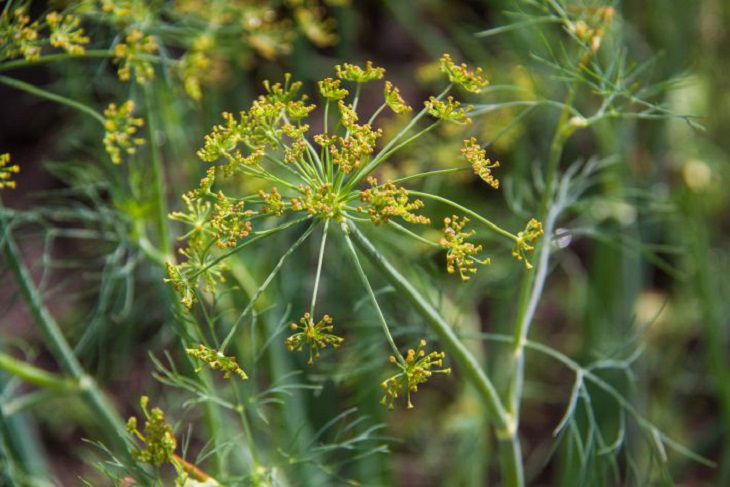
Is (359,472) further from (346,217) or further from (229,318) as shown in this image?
(346,217)

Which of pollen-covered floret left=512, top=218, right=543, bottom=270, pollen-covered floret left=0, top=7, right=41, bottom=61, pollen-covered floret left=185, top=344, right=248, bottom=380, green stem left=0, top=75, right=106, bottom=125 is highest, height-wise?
pollen-covered floret left=0, top=7, right=41, bottom=61

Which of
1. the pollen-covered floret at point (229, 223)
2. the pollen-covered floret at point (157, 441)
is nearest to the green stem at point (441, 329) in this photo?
the pollen-covered floret at point (229, 223)

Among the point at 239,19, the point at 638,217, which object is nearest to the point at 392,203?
the point at 239,19

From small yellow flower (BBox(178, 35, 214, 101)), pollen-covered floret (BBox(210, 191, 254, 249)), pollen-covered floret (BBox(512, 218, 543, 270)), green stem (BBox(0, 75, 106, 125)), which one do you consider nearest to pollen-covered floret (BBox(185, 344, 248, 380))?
pollen-covered floret (BBox(210, 191, 254, 249))

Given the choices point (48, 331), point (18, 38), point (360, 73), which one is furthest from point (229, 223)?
point (48, 331)

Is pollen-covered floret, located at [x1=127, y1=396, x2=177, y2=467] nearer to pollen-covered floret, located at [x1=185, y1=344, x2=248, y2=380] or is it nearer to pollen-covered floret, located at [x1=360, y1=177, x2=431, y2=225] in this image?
pollen-covered floret, located at [x1=185, y1=344, x2=248, y2=380]

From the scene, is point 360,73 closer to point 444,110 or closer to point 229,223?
point 444,110
